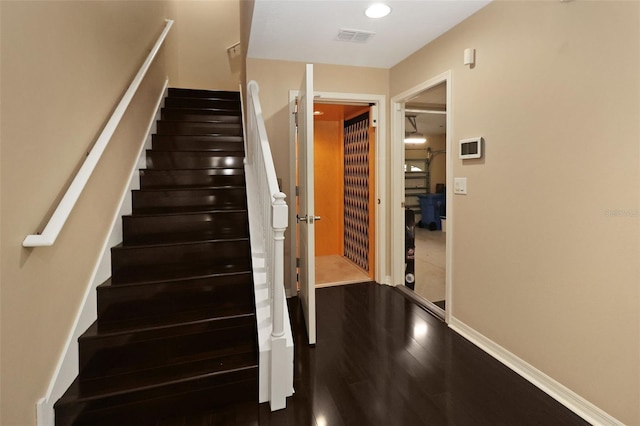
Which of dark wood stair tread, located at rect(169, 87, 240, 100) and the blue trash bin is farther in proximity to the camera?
Answer: the blue trash bin

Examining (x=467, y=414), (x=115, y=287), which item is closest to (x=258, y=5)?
(x=115, y=287)

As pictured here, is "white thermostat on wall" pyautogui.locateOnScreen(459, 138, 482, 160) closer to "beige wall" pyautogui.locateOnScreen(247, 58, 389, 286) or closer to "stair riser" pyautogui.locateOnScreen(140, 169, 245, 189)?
"beige wall" pyautogui.locateOnScreen(247, 58, 389, 286)

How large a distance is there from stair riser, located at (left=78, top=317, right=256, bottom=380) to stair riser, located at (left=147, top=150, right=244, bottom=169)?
1.68m

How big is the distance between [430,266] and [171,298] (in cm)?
375

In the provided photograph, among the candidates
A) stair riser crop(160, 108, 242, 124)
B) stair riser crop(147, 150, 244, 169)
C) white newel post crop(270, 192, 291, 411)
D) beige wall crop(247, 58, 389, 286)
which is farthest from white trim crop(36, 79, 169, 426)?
beige wall crop(247, 58, 389, 286)

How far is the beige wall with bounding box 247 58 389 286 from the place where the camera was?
320 cm

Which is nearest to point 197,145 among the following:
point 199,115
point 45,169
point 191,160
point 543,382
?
point 191,160

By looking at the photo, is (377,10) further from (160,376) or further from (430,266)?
(430,266)

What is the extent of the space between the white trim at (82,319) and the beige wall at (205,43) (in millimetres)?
3035

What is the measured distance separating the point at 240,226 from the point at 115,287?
3.14 feet

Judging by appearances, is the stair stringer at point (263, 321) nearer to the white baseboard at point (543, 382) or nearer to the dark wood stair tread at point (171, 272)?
the dark wood stair tread at point (171, 272)

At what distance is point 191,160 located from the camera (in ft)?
9.95

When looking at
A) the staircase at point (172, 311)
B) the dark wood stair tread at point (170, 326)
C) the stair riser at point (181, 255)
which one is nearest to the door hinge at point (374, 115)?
the staircase at point (172, 311)

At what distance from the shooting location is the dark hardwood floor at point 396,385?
5.44ft
